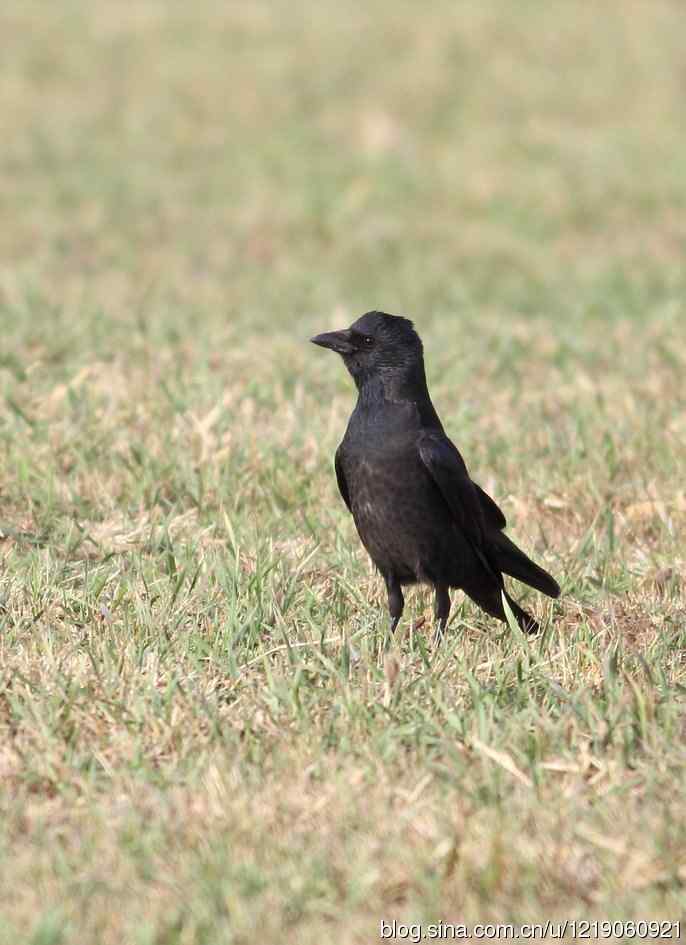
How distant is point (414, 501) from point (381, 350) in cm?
59

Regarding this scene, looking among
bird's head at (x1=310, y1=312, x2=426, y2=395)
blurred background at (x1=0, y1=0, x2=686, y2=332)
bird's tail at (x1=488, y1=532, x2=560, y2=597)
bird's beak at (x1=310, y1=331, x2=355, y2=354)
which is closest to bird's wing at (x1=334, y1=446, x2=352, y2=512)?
bird's head at (x1=310, y1=312, x2=426, y2=395)

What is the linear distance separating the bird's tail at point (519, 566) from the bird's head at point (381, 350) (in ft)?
2.05

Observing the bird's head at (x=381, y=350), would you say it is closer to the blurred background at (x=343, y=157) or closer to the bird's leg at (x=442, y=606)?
the bird's leg at (x=442, y=606)

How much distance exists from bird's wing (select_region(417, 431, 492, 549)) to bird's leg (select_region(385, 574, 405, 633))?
0.95ft

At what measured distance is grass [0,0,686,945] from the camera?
3162mm

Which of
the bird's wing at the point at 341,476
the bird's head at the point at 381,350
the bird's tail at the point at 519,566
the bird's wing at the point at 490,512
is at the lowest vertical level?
the bird's tail at the point at 519,566

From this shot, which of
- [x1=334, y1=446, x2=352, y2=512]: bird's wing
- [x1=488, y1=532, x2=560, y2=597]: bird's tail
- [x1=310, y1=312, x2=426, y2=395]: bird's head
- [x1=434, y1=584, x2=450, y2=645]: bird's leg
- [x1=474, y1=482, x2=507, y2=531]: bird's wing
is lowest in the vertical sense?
[x1=434, y1=584, x2=450, y2=645]: bird's leg

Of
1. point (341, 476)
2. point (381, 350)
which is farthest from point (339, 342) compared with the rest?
point (341, 476)

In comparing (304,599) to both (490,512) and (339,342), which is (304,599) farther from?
(339,342)

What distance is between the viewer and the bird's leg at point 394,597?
4711 millimetres

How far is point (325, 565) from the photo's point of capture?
16.9ft

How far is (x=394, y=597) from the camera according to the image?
186 inches

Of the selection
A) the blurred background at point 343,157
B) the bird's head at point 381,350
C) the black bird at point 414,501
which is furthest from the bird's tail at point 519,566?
the blurred background at point 343,157

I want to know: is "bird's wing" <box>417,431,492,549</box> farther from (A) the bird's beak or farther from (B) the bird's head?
(A) the bird's beak
